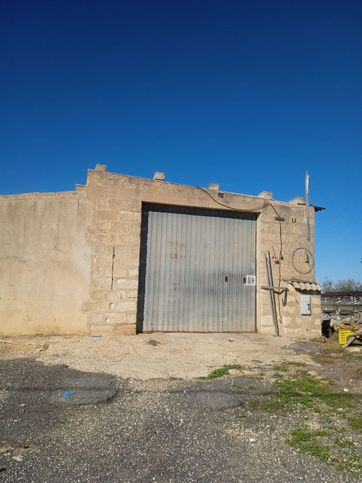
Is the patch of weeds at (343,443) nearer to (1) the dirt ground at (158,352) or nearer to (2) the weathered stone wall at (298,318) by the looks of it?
(1) the dirt ground at (158,352)

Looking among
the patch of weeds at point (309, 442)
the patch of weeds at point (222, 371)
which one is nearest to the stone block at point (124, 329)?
the patch of weeds at point (222, 371)

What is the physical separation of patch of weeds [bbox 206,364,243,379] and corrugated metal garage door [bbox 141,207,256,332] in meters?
3.16

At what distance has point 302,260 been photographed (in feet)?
35.0

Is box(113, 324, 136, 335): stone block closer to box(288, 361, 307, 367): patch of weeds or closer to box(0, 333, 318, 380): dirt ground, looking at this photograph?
box(0, 333, 318, 380): dirt ground

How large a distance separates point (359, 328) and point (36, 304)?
7815 mm

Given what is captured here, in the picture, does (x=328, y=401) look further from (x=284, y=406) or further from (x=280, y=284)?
(x=280, y=284)

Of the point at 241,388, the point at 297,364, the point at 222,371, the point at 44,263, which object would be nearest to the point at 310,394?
the point at 241,388

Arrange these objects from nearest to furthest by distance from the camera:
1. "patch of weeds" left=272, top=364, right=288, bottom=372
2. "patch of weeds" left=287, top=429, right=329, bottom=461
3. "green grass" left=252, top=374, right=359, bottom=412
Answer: "patch of weeds" left=287, top=429, right=329, bottom=461
"green grass" left=252, top=374, right=359, bottom=412
"patch of weeds" left=272, top=364, right=288, bottom=372

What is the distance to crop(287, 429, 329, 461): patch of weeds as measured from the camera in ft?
11.1

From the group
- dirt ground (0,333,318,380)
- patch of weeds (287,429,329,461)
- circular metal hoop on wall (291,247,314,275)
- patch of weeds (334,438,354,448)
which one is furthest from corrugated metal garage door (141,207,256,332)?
patch of weeds (334,438,354,448)

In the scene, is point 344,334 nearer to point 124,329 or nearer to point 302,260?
point 302,260

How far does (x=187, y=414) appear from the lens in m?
4.28

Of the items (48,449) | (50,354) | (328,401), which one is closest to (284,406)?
(328,401)

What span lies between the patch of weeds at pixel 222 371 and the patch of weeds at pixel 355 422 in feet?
7.11
